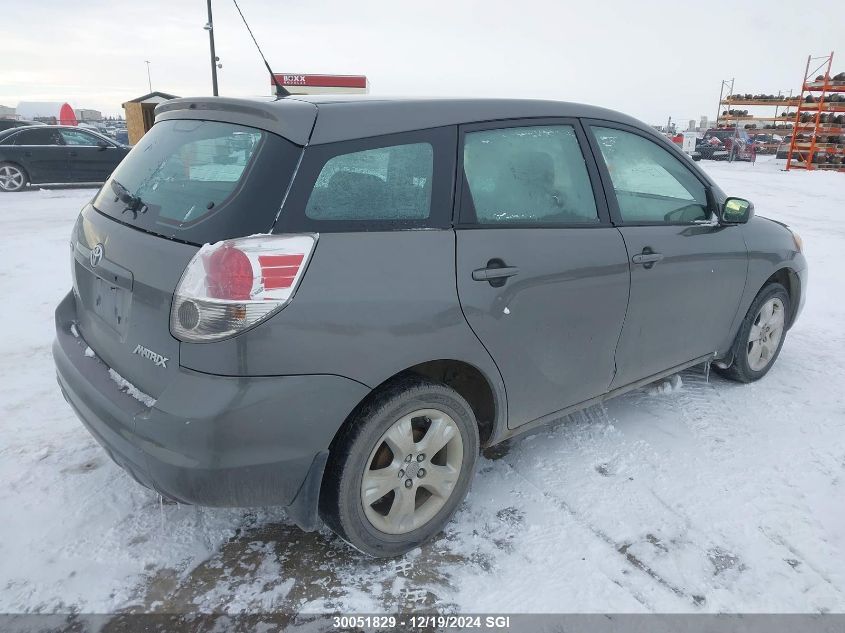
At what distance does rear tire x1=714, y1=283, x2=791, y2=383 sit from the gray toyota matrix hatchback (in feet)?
3.84

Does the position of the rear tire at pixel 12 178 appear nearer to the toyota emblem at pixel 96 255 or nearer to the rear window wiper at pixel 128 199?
the rear window wiper at pixel 128 199

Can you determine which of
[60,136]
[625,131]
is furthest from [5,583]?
[60,136]

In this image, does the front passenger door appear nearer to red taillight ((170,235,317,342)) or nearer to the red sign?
red taillight ((170,235,317,342))

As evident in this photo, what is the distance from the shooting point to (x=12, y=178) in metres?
13.0

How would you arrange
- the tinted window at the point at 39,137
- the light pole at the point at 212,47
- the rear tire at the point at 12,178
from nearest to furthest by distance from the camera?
the tinted window at the point at 39,137 → the rear tire at the point at 12,178 → the light pole at the point at 212,47

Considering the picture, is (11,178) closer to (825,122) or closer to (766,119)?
(825,122)

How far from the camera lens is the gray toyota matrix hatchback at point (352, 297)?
1935mm

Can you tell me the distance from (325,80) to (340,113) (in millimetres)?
23611

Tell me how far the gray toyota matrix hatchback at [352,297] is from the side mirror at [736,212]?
64 cm

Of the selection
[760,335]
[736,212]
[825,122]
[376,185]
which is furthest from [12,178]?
[825,122]

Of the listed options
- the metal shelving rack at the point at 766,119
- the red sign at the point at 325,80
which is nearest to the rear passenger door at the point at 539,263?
the red sign at the point at 325,80

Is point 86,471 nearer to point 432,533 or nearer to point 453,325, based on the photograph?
point 432,533

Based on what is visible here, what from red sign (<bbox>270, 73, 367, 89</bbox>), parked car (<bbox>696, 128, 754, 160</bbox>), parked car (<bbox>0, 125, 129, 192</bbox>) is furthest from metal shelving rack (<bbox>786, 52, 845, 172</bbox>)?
parked car (<bbox>0, 125, 129, 192</bbox>)

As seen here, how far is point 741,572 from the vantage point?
234 centimetres
